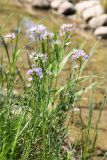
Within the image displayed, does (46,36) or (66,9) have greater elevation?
(66,9)

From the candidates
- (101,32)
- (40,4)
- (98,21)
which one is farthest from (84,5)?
(101,32)

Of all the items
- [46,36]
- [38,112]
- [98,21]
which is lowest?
[38,112]

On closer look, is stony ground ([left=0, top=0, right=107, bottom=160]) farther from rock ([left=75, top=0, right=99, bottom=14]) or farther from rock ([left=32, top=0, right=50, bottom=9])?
rock ([left=75, top=0, right=99, bottom=14])

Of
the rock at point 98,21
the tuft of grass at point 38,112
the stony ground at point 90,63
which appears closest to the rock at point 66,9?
the stony ground at point 90,63

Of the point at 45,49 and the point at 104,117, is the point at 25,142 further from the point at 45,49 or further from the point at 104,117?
the point at 104,117

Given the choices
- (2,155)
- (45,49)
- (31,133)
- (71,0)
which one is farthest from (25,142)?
(71,0)

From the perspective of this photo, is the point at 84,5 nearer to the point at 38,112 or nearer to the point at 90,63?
the point at 90,63

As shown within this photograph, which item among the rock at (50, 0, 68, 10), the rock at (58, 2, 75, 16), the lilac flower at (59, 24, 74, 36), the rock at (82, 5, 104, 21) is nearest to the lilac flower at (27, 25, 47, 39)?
the lilac flower at (59, 24, 74, 36)

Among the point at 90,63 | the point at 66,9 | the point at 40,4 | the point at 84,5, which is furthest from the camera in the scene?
the point at 40,4
